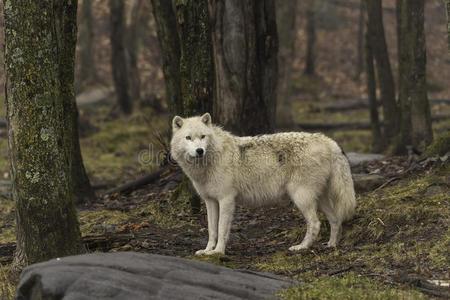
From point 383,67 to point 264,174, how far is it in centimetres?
899

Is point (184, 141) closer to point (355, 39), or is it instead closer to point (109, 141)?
point (109, 141)

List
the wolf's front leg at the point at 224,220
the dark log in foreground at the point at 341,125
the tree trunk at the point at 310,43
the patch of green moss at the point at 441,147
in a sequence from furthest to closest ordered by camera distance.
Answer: the tree trunk at the point at 310,43
the dark log in foreground at the point at 341,125
the patch of green moss at the point at 441,147
the wolf's front leg at the point at 224,220

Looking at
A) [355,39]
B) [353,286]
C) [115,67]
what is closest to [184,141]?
[353,286]

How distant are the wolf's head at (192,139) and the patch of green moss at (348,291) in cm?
240

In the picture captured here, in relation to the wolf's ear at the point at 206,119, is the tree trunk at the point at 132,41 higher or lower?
higher

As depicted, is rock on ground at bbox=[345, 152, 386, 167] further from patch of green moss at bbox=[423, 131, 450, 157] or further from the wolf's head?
the wolf's head

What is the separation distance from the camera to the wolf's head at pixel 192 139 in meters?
7.65

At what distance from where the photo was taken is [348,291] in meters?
5.74

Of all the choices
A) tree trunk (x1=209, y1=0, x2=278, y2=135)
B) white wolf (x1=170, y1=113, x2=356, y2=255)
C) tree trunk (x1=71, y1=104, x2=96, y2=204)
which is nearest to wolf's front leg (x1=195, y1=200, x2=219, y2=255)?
white wolf (x1=170, y1=113, x2=356, y2=255)

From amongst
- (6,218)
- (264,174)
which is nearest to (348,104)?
(6,218)

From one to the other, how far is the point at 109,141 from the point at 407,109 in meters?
10.2

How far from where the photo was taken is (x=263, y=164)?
8.14 meters

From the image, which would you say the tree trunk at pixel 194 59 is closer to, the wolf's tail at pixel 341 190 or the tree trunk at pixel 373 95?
the wolf's tail at pixel 341 190

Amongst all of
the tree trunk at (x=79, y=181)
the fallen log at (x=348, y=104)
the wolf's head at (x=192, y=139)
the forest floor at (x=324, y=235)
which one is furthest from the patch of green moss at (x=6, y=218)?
the fallen log at (x=348, y=104)
